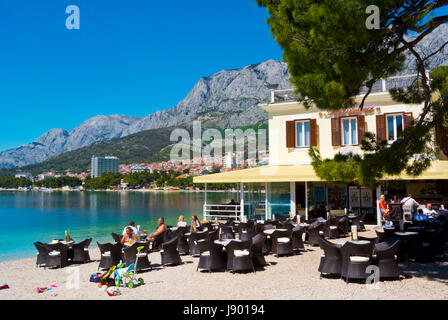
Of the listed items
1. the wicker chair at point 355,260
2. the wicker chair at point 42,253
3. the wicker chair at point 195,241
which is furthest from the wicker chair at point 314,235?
the wicker chair at point 42,253

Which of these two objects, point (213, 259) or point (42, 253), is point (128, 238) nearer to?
point (213, 259)

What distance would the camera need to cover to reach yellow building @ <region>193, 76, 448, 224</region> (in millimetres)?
14477

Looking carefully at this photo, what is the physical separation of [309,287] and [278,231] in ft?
10.4

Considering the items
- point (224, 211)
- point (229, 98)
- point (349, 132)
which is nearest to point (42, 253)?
point (224, 211)

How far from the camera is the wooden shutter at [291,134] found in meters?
15.8

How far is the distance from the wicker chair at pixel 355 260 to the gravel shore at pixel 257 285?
16 cm

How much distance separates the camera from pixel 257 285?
20.7 feet

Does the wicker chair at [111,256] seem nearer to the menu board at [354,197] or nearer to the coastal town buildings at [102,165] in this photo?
the menu board at [354,197]

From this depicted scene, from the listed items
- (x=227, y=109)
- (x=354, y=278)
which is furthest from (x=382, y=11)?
(x=227, y=109)

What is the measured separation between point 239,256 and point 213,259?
1.96ft

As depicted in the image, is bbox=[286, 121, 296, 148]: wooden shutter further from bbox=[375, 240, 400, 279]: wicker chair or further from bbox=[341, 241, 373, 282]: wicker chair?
bbox=[375, 240, 400, 279]: wicker chair

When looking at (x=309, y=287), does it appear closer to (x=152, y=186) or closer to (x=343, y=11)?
(x=343, y=11)

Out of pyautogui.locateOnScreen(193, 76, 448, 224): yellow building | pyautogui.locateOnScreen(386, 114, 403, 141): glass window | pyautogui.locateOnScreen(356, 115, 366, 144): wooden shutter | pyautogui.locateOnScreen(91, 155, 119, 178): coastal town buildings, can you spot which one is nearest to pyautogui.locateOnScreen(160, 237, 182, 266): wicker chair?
pyautogui.locateOnScreen(193, 76, 448, 224): yellow building

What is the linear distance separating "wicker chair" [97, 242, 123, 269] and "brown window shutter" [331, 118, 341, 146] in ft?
32.7
